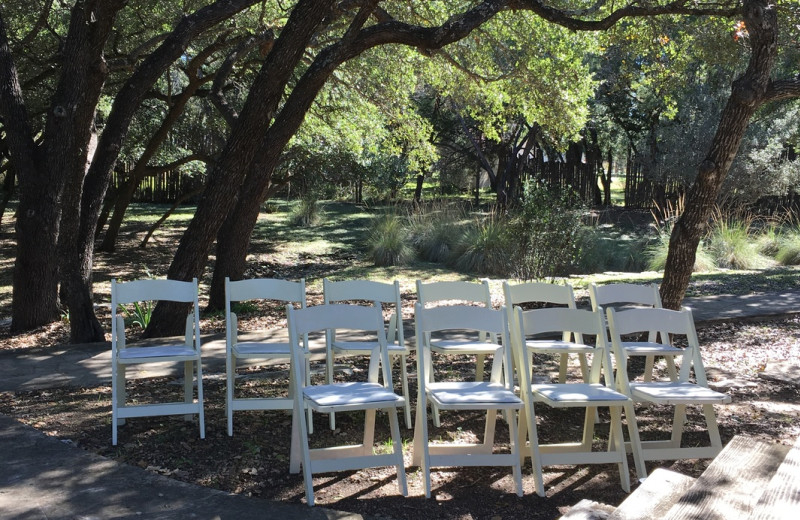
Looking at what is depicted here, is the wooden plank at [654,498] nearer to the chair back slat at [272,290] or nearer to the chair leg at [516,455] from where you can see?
the chair leg at [516,455]

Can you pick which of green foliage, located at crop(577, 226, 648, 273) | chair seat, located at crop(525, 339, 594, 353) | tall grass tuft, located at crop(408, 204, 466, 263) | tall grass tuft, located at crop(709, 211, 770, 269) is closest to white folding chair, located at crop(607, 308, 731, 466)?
chair seat, located at crop(525, 339, 594, 353)

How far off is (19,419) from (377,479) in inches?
109

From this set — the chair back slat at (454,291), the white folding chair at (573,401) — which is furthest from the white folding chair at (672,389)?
the chair back slat at (454,291)

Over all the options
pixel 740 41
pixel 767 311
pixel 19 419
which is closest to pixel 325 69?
pixel 19 419

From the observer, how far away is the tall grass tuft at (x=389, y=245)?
55.3 feet

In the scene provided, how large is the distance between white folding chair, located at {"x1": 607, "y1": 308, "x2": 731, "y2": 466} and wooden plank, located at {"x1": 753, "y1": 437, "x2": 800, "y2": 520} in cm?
229

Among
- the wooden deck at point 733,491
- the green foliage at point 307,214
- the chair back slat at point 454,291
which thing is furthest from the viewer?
the green foliage at point 307,214

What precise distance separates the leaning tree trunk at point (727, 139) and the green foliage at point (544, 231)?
4.67 meters

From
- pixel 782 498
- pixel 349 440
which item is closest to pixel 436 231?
pixel 349 440

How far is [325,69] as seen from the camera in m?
8.80

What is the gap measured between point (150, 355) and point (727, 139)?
5.72 meters

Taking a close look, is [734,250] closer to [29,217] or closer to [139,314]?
[139,314]

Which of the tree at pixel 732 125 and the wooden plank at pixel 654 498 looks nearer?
the wooden plank at pixel 654 498

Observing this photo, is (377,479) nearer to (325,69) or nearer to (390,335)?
(390,335)
